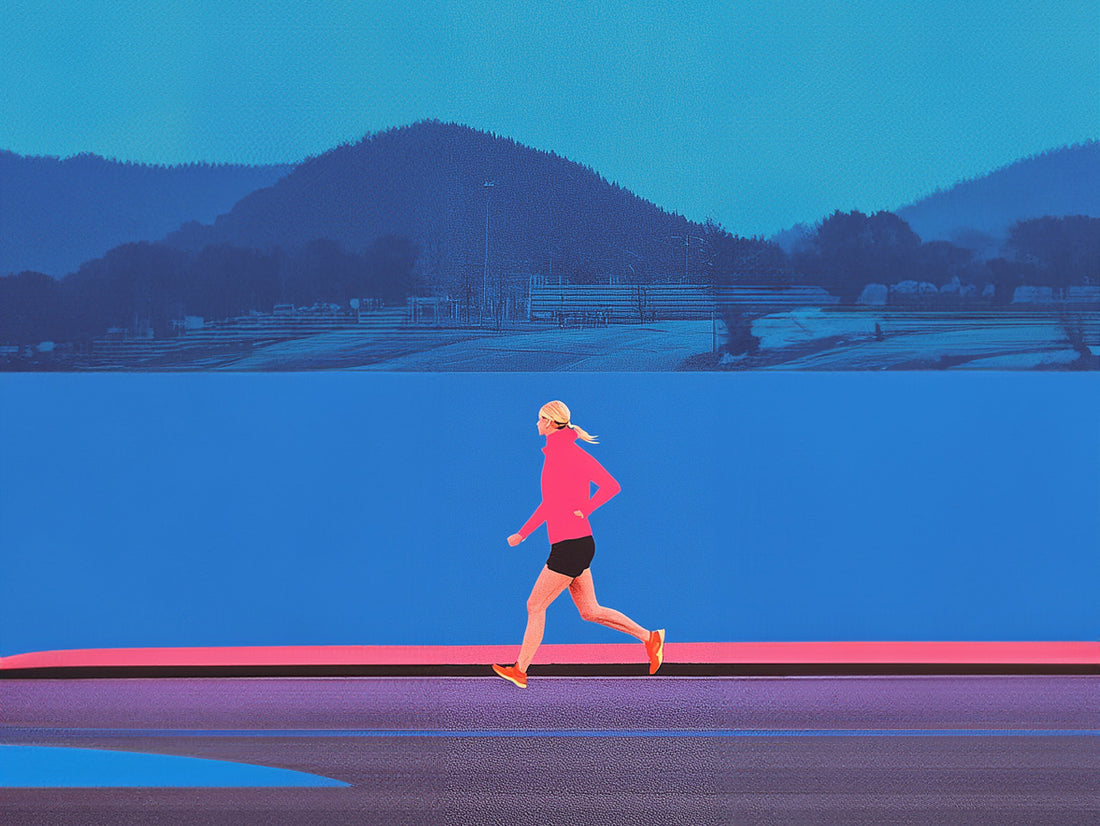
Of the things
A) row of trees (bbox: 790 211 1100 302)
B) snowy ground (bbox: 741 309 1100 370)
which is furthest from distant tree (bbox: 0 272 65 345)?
row of trees (bbox: 790 211 1100 302)

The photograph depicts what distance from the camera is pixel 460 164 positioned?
360 inches

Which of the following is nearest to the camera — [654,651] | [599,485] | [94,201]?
[599,485]

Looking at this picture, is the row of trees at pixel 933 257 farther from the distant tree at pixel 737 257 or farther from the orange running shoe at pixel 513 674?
the orange running shoe at pixel 513 674

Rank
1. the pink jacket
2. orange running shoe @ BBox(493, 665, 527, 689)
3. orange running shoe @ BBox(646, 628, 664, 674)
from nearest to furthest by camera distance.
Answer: the pink jacket, orange running shoe @ BBox(493, 665, 527, 689), orange running shoe @ BBox(646, 628, 664, 674)

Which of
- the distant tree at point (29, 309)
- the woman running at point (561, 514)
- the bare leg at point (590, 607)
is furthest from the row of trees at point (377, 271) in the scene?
the bare leg at point (590, 607)

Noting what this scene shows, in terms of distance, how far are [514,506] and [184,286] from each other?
3821mm

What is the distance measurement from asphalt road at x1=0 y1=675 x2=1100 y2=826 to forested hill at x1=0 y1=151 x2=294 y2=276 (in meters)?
4.27

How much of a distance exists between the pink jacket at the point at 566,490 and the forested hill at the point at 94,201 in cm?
439

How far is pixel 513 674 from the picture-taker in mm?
6840

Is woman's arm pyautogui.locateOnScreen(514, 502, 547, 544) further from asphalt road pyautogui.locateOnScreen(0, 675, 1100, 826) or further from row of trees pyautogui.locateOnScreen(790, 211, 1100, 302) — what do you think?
row of trees pyautogui.locateOnScreen(790, 211, 1100, 302)

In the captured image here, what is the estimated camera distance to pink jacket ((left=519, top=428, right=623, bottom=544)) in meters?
6.63

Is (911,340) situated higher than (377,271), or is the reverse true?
(377,271)

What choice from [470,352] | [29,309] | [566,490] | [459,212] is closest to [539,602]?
[566,490]

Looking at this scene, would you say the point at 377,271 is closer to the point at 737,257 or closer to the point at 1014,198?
the point at 737,257
